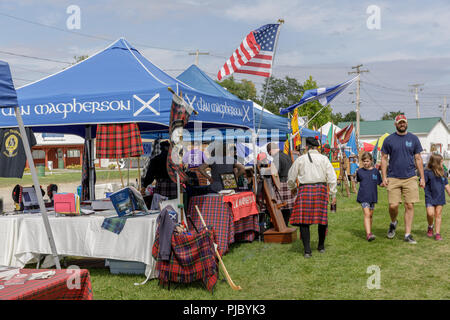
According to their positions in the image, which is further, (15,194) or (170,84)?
(15,194)

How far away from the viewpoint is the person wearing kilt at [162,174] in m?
7.33

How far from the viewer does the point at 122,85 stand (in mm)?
6723

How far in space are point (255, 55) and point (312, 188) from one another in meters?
2.45

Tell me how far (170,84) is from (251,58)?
173 cm

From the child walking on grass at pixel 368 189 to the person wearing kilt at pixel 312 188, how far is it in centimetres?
118

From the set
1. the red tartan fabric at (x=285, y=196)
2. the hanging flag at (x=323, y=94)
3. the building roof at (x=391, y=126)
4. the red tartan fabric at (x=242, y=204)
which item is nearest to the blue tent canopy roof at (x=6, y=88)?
the red tartan fabric at (x=242, y=204)

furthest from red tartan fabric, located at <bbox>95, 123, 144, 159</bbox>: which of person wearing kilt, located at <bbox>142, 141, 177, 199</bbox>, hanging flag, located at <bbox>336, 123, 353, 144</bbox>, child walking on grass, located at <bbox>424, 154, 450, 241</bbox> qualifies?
hanging flag, located at <bbox>336, 123, 353, 144</bbox>

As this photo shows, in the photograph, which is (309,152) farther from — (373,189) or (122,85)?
(122,85)

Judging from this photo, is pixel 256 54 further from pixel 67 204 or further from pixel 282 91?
pixel 282 91

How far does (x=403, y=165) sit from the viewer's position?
7375 millimetres

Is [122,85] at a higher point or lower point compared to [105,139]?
higher

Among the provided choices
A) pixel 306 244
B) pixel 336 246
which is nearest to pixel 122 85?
pixel 306 244

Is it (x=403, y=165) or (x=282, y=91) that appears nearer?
(x=403, y=165)

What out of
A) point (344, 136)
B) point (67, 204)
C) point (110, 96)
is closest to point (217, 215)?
point (67, 204)
